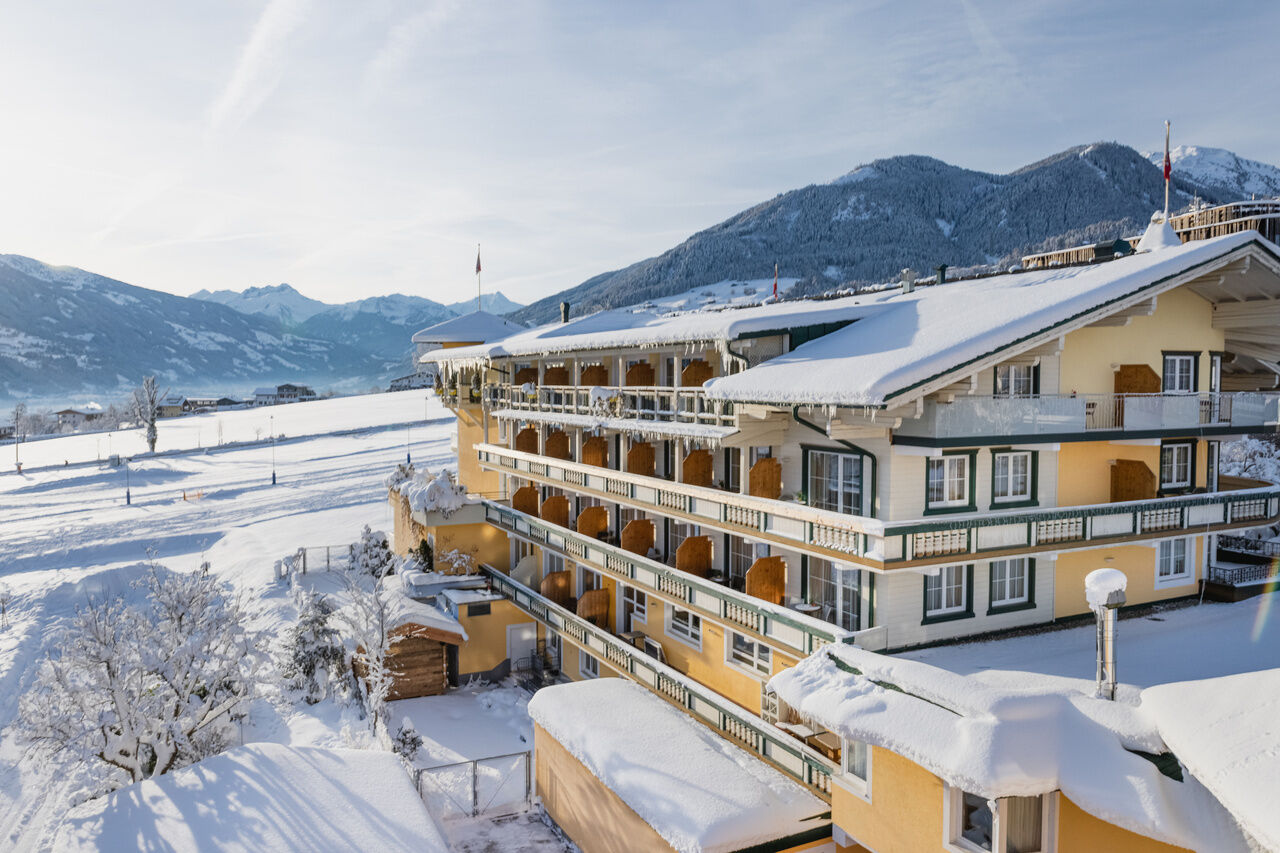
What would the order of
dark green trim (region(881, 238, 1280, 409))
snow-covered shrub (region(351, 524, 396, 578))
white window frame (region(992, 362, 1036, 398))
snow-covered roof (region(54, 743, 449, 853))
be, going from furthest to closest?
snow-covered shrub (region(351, 524, 396, 578)) < white window frame (region(992, 362, 1036, 398)) < snow-covered roof (region(54, 743, 449, 853)) < dark green trim (region(881, 238, 1280, 409))

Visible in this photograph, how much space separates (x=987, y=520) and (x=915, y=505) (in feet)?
4.78

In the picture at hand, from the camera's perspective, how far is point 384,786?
741 inches

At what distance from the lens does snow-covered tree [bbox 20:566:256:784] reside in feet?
78.9

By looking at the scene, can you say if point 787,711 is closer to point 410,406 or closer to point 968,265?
point 410,406

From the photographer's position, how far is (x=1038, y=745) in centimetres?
1133

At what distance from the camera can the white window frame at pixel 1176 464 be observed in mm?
20859

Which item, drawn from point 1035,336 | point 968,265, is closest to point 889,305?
point 1035,336

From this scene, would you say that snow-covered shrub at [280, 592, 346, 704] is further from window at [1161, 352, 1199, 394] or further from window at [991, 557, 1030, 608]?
window at [1161, 352, 1199, 394]

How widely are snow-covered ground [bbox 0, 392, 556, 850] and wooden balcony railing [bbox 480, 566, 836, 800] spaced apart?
443 centimetres

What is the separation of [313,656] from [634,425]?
58.0 ft

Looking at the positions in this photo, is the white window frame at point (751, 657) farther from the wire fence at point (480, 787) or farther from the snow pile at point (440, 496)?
the snow pile at point (440, 496)

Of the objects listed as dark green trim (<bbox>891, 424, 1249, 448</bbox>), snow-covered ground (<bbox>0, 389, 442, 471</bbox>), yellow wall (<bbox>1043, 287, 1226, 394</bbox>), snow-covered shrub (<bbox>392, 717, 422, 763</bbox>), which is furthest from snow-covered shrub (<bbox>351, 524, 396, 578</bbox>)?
snow-covered ground (<bbox>0, 389, 442, 471</bbox>)

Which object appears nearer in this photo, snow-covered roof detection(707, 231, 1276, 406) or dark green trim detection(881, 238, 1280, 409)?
dark green trim detection(881, 238, 1280, 409)

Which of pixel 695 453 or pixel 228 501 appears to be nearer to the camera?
pixel 695 453
